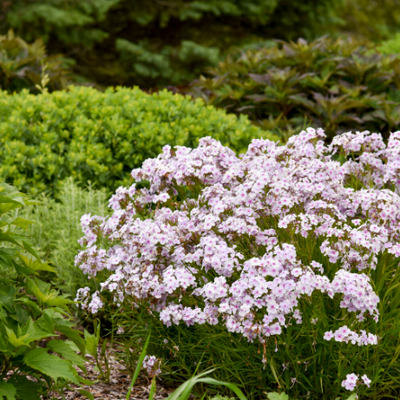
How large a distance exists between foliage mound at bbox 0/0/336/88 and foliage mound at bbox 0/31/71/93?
14.3 feet

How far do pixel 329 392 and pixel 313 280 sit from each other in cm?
72

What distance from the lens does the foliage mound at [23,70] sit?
614 cm

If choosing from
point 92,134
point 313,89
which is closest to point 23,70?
point 92,134

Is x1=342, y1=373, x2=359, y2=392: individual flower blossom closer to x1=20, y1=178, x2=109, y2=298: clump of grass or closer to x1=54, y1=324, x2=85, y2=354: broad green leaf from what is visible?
x1=54, y1=324, x2=85, y2=354: broad green leaf

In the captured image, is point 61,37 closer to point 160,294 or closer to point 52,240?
point 52,240

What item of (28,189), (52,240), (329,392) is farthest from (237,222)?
(28,189)

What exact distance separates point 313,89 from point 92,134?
2.66 m

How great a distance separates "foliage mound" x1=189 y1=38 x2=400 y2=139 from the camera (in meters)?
5.39

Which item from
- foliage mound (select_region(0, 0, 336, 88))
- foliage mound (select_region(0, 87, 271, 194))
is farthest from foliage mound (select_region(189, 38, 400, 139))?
foliage mound (select_region(0, 0, 336, 88))

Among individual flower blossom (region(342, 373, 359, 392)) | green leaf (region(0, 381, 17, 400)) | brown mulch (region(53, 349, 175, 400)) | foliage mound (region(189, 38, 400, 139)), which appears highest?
foliage mound (region(189, 38, 400, 139))

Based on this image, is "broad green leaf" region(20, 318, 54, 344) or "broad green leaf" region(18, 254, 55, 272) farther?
"broad green leaf" region(18, 254, 55, 272)

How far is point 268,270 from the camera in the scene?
2291 mm

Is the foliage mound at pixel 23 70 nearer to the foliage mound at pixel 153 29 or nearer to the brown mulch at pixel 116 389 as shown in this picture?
the brown mulch at pixel 116 389

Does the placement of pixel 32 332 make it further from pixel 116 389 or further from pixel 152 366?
pixel 116 389
